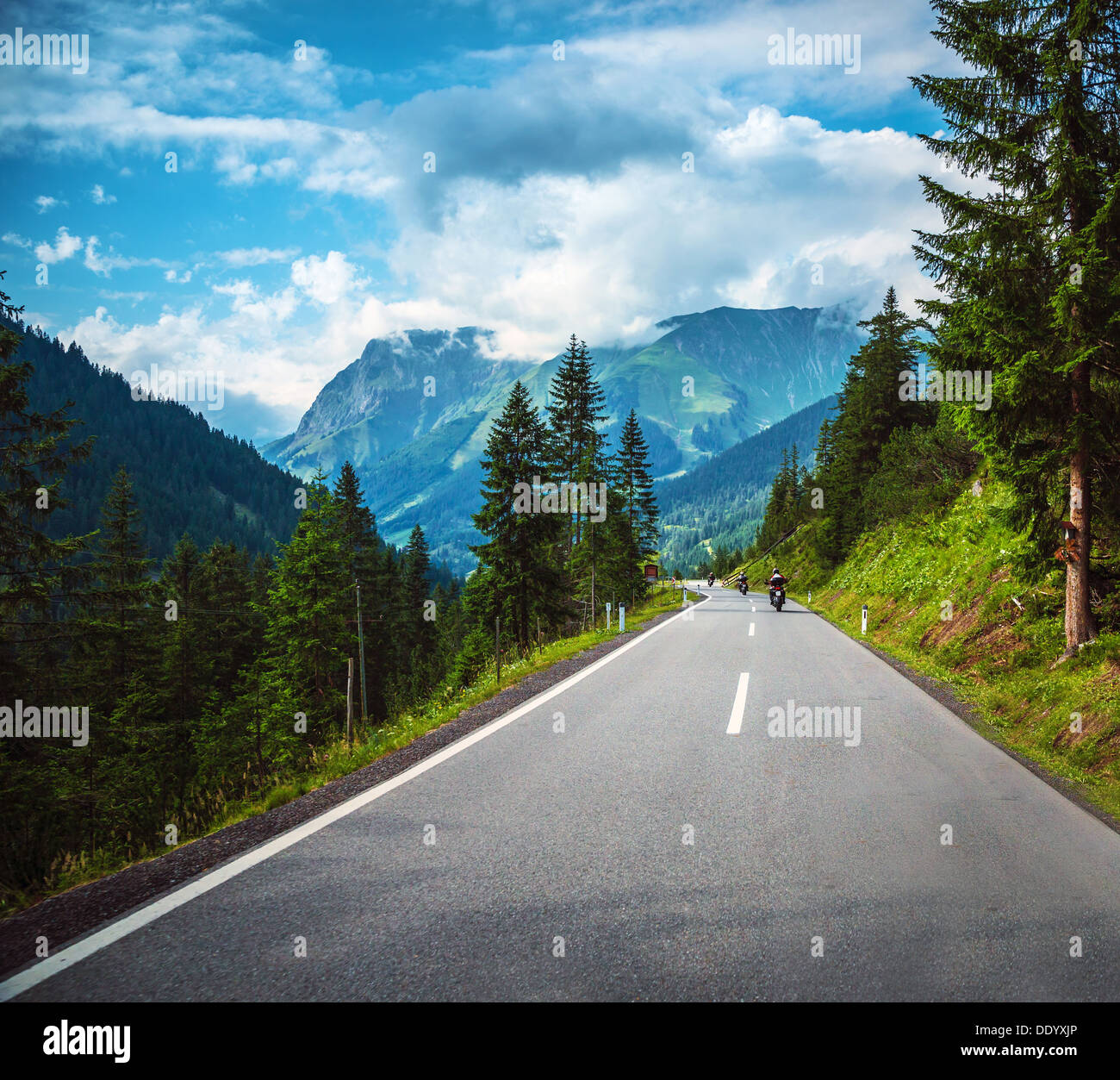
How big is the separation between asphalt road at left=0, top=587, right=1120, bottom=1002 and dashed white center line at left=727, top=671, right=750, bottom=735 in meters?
0.83

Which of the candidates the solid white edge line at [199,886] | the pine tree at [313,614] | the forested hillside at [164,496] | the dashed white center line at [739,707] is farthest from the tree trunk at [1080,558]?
the forested hillside at [164,496]

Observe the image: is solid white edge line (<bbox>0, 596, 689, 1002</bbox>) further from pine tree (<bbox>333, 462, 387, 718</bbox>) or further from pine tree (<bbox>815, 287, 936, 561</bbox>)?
pine tree (<bbox>815, 287, 936, 561</bbox>)

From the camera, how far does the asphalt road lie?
282cm

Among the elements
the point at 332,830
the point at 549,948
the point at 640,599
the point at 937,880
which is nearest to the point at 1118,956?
the point at 937,880

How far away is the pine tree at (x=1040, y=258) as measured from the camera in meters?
8.36

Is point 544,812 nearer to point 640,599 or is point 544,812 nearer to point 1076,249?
point 1076,249

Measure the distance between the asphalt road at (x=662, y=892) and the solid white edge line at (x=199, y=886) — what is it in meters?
0.03

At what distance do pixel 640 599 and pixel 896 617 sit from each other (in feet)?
119

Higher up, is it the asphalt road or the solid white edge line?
the solid white edge line

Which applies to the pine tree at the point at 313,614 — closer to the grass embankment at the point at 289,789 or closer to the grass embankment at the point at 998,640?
the grass embankment at the point at 289,789

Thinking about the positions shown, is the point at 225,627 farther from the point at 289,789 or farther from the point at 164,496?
the point at 164,496

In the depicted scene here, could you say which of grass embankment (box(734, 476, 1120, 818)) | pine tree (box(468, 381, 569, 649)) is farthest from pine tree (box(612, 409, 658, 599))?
grass embankment (box(734, 476, 1120, 818))

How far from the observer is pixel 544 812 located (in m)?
4.89

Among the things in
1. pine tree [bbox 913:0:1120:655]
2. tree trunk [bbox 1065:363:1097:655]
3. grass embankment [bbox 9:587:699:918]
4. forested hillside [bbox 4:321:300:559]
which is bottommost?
grass embankment [bbox 9:587:699:918]
